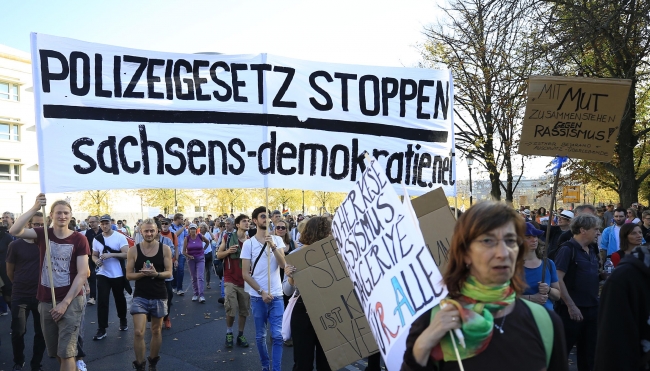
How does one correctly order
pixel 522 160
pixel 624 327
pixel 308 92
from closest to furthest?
pixel 624 327 → pixel 308 92 → pixel 522 160

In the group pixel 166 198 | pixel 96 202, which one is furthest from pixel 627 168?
pixel 166 198

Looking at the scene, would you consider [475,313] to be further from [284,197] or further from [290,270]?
[284,197]

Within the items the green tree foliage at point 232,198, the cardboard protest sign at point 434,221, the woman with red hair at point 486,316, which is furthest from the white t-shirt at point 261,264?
the green tree foliage at point 232,198

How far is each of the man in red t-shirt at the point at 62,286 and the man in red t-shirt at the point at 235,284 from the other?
286 cm

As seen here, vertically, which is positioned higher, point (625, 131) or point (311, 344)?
point (625, 131)

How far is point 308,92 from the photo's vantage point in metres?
5.62

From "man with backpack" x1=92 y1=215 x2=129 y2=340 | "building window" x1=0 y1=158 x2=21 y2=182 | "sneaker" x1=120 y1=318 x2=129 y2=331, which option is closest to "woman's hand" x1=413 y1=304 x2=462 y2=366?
"man with backpack" x1=92 y1=215 x2=129 y2=340

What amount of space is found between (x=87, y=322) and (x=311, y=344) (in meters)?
6.89

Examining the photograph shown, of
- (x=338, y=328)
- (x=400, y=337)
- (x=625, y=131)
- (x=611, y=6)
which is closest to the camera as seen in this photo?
(x=400, y=337)

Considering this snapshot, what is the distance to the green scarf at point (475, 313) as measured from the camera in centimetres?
190

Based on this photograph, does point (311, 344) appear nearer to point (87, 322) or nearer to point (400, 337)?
point (400, 337)

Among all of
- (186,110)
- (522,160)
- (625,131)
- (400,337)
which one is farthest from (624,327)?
(522,160)

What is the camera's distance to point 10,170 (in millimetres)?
48406

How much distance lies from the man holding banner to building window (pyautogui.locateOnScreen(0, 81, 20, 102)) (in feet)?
164
